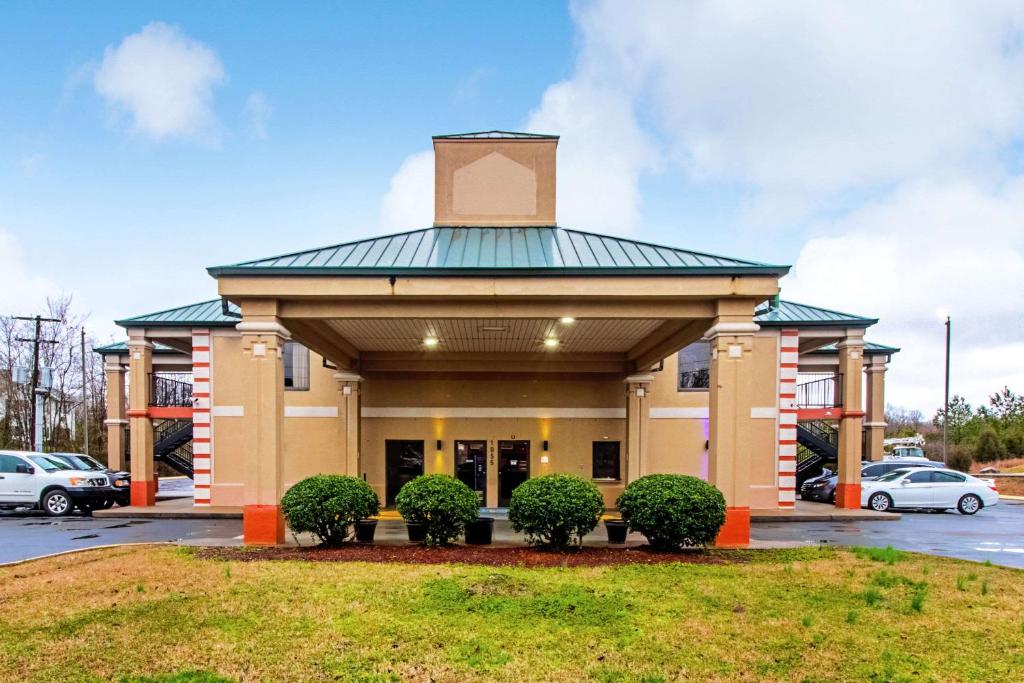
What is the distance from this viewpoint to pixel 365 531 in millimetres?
11531

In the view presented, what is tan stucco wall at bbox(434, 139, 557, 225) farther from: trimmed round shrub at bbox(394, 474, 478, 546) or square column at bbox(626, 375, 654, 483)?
trimmed round shrub at bbox(394, 474, 478, 546)

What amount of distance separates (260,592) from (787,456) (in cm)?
1532

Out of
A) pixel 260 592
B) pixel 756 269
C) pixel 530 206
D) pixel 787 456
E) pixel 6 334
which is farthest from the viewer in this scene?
pixel 6 334

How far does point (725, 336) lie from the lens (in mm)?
11281

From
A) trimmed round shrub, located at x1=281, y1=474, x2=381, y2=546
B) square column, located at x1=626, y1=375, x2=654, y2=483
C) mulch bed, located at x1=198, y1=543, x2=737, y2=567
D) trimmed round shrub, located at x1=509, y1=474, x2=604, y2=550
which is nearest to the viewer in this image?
mulch bed, located at x1=198, y1=543, x2=737, y2=567

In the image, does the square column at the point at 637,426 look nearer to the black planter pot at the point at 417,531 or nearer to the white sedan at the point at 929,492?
the white sedan at the point at 929,492

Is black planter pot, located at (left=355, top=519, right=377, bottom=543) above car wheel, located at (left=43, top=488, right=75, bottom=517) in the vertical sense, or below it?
above

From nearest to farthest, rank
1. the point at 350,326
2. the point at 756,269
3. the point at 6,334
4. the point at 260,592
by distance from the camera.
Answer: the point at 260,592 → the point at 756,269 → the point at 350,326 → the point at 6,334

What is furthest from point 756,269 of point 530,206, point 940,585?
point 530,206

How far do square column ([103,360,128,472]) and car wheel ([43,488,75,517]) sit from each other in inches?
143

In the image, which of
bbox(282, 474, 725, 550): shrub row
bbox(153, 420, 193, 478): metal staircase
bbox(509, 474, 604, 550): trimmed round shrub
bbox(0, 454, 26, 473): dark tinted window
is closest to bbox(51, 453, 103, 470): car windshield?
bbox(0, 454, 26, 473): dark tinted window

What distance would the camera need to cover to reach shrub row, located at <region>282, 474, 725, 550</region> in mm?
10281

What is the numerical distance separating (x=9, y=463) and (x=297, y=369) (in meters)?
8.78

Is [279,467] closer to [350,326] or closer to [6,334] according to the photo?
[350,326]
